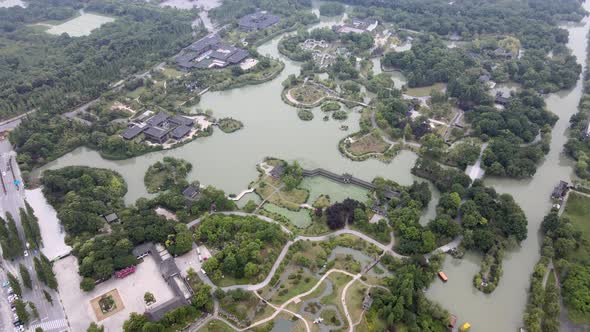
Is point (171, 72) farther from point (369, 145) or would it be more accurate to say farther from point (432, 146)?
point (432, 146)

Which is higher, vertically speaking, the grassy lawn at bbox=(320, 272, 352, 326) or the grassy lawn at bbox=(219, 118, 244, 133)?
the grassy lawn at bbox=(320, 272, 352, 326)

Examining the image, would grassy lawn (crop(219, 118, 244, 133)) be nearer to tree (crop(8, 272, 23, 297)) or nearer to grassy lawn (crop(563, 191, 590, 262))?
tree (crop(8, 272, 23, 297))

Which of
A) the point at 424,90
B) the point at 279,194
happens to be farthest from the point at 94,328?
the point at 424,90

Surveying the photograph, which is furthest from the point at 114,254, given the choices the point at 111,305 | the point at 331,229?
the point at 331,229

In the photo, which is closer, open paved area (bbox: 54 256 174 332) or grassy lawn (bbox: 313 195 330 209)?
open paved area (bbox: 54 256 174 332)

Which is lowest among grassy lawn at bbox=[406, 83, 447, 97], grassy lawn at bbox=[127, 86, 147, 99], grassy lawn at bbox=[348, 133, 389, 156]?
grassy lawn at bbox=[127, 86, 147, 99]

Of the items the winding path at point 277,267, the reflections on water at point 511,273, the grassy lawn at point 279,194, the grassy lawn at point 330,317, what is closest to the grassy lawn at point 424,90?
the reflections on water at point 511,273

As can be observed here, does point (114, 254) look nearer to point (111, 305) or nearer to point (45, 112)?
point (111, 305)

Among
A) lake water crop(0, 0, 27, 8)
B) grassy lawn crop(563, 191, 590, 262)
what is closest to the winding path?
grassy lawn crop(563, 191, 590, 262)

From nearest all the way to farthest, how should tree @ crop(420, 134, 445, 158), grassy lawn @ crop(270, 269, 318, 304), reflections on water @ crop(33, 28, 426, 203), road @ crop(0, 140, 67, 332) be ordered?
1. road @ crop(0, 140, 67, 332)
2. grassy lawn @ crop(270, 269, 318, 304)
3. reflections on water @ crop(33, 28, 426, 203)
4. tree @ crop(420, 134, 445, 158)
